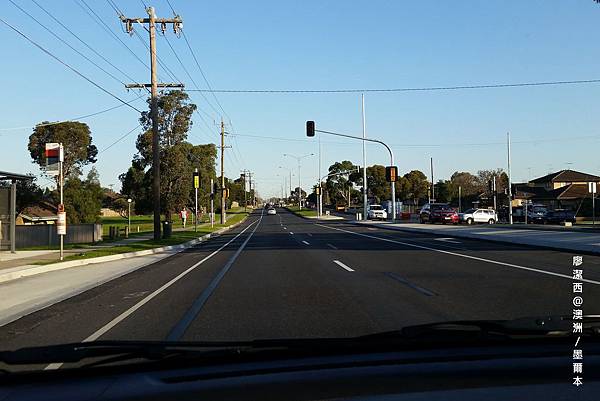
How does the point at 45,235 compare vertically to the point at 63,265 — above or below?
above

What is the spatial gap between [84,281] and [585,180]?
10229 centimetres

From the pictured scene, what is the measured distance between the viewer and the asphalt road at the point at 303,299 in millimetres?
8297

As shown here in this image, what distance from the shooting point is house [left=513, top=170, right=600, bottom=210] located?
3479 inches

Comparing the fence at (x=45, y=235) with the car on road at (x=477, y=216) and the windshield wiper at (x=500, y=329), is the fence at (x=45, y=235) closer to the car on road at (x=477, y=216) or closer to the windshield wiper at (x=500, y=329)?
the car on road at (x=477, y=216)

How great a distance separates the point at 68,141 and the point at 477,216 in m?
44.6

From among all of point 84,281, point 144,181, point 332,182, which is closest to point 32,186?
point 144,181

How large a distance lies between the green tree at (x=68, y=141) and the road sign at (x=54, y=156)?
48377 millimetres

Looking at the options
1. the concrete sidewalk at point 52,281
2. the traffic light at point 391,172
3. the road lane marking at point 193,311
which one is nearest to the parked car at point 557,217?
the traffic light at point 391,172

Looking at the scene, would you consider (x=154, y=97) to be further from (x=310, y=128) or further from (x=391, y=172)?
(x=391, y=172)

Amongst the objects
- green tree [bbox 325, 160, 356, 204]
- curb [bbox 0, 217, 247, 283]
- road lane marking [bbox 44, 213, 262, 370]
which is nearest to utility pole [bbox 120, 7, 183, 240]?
curb [bbox 0, 217, 247, 283]

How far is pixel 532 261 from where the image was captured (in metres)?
17.6

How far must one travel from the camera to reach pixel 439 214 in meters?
52.8

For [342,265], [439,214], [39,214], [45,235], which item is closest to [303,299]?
[342,265]

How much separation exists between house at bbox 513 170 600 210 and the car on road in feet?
83.9
